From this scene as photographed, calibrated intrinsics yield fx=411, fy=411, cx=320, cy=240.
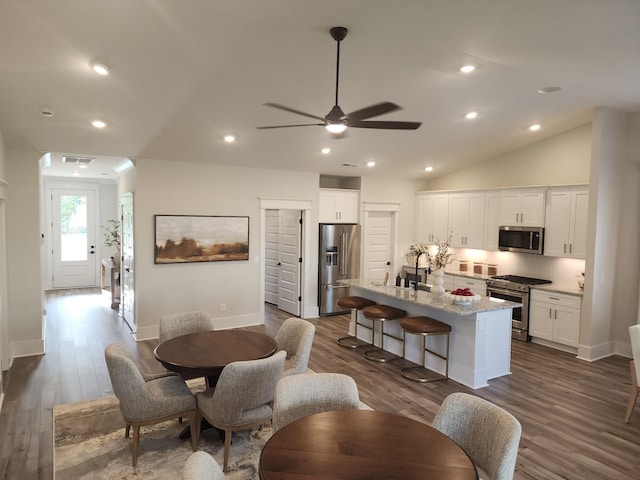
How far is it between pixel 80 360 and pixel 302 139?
4162mm

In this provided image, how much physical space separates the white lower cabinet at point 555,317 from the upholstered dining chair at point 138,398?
17.2 ft

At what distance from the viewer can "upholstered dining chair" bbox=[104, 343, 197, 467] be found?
2.97 m

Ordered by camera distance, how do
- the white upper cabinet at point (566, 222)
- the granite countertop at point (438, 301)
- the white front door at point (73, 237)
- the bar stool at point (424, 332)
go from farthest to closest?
the white front door at point (73, 237)
the white upper cabinet at point (566, 222)
the bar stool at point (424, 332)
the granite countertop at point (438, 301)

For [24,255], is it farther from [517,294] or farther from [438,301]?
[517,294]

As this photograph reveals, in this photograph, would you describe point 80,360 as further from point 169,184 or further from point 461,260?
point 461,260

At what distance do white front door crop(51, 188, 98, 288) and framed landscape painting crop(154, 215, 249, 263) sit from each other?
5.64 m

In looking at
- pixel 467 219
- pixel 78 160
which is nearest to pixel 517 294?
pixel 467 219

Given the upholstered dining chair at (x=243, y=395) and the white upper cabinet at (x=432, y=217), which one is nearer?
the upholstered dining chair at (x=243, y=395)

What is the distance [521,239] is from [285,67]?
488 centimetres

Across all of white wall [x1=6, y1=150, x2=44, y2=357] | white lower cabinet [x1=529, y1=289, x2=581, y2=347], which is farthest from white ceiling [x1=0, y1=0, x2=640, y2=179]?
white lower cabinet [x1=529, y1=289, x2=581, y2=347]

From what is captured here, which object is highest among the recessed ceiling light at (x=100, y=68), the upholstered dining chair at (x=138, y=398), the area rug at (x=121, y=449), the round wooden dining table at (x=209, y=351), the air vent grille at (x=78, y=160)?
the recessed ceiling light at (x=100, y=68)

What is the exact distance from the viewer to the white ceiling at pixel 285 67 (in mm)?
2859

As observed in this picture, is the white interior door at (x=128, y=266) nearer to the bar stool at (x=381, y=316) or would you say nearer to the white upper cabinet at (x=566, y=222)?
the bar stool at (x=381, y=316)

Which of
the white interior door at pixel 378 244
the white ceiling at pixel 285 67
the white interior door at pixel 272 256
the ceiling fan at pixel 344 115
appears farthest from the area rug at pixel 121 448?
the white interior door at pixel 378 244
